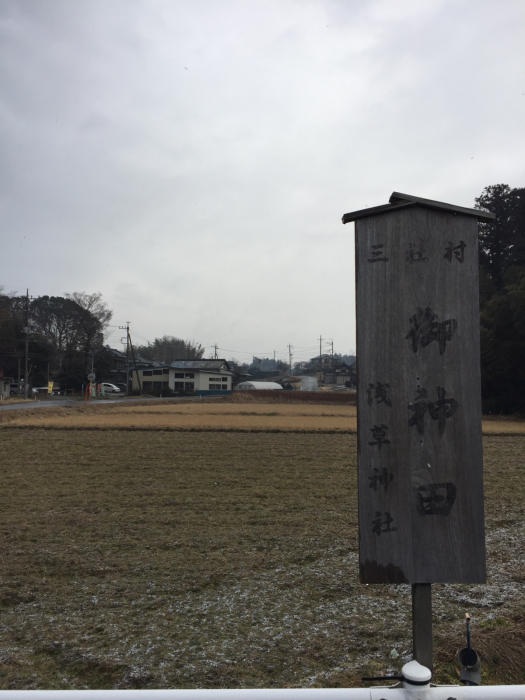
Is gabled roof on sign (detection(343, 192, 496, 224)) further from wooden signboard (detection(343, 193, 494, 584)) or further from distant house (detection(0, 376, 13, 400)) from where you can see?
distant house (detection(0, 376, 13, 400))

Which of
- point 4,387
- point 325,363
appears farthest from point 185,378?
point 325,363

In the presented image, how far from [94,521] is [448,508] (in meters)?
5.55

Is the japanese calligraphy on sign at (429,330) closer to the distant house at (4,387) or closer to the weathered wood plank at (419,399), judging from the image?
the weathered wood plank at (419,399)

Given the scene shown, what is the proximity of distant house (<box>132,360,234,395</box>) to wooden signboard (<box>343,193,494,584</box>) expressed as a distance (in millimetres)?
57513

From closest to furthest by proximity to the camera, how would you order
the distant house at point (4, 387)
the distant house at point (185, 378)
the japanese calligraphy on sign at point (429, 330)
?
1. the japanese calligraphy on sign at point (429, 330)
2. the distant house at point (4, 387)
3. the distant house at point (185, 378)

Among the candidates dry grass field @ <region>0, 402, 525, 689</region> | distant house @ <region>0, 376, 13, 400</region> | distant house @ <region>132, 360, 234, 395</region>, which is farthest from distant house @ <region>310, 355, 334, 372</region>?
dry grass field @ <region>0, 402, 525, 689</region>

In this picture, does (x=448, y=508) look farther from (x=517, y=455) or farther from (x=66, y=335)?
(x=66, y=335)

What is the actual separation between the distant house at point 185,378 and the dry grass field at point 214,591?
170 ft

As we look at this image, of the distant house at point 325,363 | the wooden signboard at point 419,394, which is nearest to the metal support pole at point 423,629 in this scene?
the wooden signboard at point 419,394

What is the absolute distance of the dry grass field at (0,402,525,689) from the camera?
121 inches

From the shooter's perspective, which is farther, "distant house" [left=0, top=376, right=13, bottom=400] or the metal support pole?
"distant house" [left=0, top=376, right=13, bottom=400]

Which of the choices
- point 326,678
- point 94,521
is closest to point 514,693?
point 326,678

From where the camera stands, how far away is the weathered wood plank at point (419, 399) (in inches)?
81.6

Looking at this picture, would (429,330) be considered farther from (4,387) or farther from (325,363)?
(325,363)
